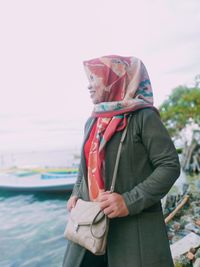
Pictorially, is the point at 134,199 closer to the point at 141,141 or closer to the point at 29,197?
the point at 141,141

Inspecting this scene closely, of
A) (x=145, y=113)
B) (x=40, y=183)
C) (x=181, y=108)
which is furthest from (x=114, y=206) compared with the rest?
(x=181, y=108)

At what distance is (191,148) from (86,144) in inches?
439

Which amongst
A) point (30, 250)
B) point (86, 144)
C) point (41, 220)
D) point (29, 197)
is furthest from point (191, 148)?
point (86, 144)

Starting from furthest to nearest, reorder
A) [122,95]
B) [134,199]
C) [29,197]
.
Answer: [29,197]
[122,95]
[134,199]

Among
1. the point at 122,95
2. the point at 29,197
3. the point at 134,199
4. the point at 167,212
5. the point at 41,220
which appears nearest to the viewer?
the point at 134,199

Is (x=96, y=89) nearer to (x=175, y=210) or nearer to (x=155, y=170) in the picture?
(x=155, y=170)

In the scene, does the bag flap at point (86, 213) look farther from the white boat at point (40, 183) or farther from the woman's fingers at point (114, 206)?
the white boat at point (40, 183)

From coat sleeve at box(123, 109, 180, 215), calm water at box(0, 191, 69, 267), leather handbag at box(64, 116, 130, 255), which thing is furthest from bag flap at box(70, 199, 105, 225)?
calm water at box(0, 191, 69, 267)

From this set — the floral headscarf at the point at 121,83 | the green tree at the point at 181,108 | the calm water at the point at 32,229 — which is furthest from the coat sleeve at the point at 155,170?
the green tree at the point at 181,108

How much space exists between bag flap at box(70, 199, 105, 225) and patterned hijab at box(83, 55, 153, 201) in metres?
0.04

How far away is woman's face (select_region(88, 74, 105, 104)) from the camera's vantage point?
978mm

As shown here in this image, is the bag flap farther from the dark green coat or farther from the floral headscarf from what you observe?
the floral headscarf

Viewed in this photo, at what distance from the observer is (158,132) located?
87 centimetres

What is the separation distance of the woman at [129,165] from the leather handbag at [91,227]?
29 mm
